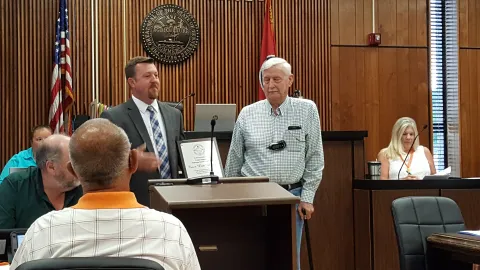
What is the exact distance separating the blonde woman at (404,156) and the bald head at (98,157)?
482 cm

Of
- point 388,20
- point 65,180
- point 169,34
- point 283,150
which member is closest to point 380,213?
point 283,150

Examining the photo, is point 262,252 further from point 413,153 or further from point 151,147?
point 413,153

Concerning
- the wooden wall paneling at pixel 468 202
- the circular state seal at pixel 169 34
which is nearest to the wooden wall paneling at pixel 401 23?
the circular state seal at pixel 169 34

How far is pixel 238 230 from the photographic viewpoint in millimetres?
2854

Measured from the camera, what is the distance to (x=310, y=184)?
4055 mm

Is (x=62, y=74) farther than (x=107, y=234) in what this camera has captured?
Yes

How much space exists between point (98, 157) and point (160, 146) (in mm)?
2249

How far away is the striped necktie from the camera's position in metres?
3.99

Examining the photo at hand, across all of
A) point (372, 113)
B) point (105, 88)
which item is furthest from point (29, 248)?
point (372, 113)

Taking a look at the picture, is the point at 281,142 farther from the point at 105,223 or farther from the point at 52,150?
the point at 105,223

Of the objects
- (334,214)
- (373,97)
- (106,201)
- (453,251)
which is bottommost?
(334,214)

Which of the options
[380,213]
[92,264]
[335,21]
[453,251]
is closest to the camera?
[92,264]

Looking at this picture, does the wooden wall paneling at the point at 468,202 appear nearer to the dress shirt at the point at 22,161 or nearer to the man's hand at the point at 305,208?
the man's hand at the point at 305,208

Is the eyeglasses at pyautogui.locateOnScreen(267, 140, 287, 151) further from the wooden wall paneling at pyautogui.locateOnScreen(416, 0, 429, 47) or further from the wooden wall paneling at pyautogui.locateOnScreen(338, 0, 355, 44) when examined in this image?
the wooden wall paneling at pyautogui.locateOnScreen(416, 0, 429, 47)
